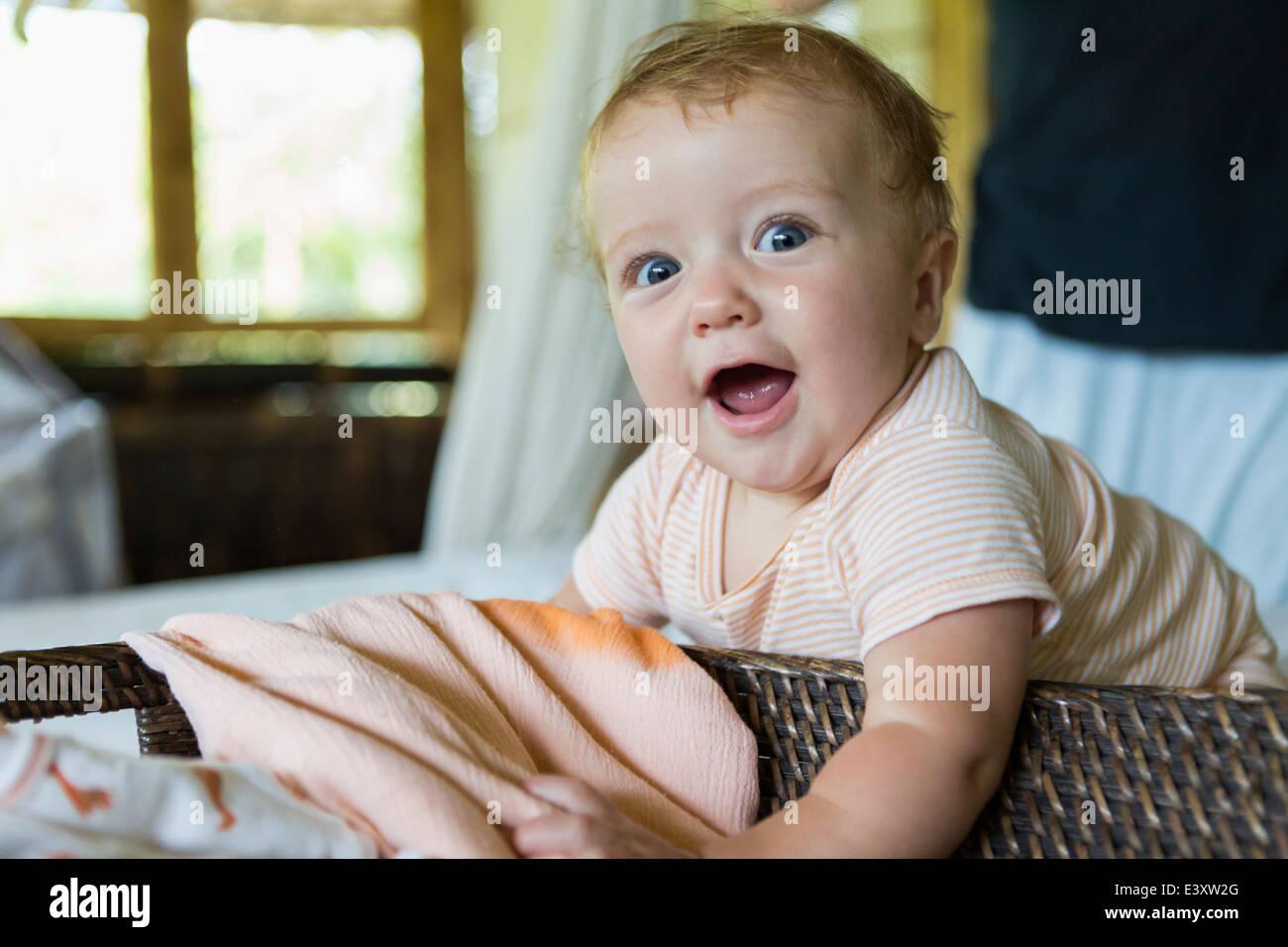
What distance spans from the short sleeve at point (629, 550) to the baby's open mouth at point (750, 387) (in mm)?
172

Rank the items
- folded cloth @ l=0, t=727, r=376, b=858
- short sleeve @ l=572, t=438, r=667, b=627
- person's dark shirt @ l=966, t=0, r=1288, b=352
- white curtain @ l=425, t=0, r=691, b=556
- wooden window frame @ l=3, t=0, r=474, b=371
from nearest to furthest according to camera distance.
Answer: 1. folded cloth @ l=0, t=727, r=376, b=858
2. short sleeve @ l=572, t=438, r=667, b=627
3. person's dark shirt @ l=966, t=0, r=1288, b=352
4. white curtain @ l=425, t=0, r=691, b=556
5. wooden window frame @ l=3, t=0, r=474, b=371

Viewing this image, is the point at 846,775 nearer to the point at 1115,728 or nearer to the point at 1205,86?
the point at 1115,728

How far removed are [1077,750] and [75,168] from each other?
11.9ft

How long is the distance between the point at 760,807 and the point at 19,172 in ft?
11.4

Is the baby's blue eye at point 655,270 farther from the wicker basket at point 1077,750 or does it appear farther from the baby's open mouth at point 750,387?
the wicker basket at point 1077,750

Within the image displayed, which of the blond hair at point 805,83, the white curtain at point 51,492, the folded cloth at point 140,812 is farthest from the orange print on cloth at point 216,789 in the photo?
the white curtain at point 51,492

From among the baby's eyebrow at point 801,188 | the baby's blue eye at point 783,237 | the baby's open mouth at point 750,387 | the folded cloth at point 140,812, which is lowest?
the folded cloth at point 140,812

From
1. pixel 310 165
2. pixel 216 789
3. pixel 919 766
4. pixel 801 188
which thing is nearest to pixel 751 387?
pixel 801 188

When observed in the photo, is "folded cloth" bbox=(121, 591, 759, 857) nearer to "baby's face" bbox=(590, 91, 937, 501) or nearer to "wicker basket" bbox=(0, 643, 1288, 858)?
"wicker basket" bbox=(0, 643, 1288, 858)

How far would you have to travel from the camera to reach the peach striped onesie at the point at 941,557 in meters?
0.58

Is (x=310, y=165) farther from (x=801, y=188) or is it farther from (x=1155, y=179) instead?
(x=801, y=188)

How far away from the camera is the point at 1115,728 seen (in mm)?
521

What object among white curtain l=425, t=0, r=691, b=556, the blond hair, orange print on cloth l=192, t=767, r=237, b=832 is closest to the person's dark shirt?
white curtain l=425, t=0, r=691, b=556

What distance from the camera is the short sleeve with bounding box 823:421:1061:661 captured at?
559mm
